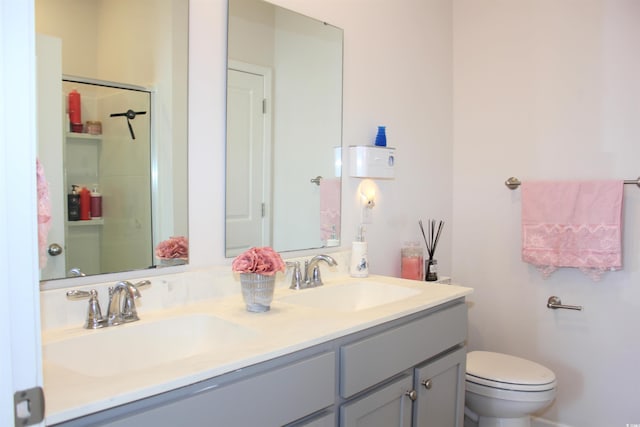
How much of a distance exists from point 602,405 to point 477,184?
1266mm

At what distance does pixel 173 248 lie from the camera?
154cm

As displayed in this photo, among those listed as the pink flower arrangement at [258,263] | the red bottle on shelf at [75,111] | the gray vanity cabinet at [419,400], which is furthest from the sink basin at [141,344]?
the red bottle on shelf at [75,111]

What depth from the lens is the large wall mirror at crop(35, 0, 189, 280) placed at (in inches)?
50.5

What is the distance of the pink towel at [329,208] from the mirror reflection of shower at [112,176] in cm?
81

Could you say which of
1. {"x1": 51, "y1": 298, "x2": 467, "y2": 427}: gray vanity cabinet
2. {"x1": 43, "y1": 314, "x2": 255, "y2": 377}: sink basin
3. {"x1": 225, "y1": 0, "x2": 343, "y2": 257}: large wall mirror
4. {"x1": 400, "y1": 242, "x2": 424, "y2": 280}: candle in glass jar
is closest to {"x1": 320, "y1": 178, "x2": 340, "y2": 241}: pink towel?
{"x1": 225, "y1": 0, "x2": 343, "y2": 257}: large wall mirror

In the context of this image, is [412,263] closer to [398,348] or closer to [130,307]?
[398,348]

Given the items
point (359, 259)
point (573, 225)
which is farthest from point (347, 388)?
point (573, 225)

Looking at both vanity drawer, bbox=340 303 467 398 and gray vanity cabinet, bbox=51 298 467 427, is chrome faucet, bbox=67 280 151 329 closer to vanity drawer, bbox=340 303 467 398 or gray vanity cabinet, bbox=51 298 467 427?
gray vanity cabinet, bbox=51 298 467 427

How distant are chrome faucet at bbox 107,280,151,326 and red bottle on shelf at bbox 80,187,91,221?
20 centimetres

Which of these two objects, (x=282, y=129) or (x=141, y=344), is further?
(x=282, y=129)

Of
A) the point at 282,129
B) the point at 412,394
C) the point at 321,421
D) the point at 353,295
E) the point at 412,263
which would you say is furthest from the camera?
the point at 412,263

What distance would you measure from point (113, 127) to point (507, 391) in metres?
1.85

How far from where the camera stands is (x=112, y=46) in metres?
1.37

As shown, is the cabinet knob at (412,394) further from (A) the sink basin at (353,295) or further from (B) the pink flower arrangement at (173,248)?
(B) the pink flower arrangement at (173,248)
